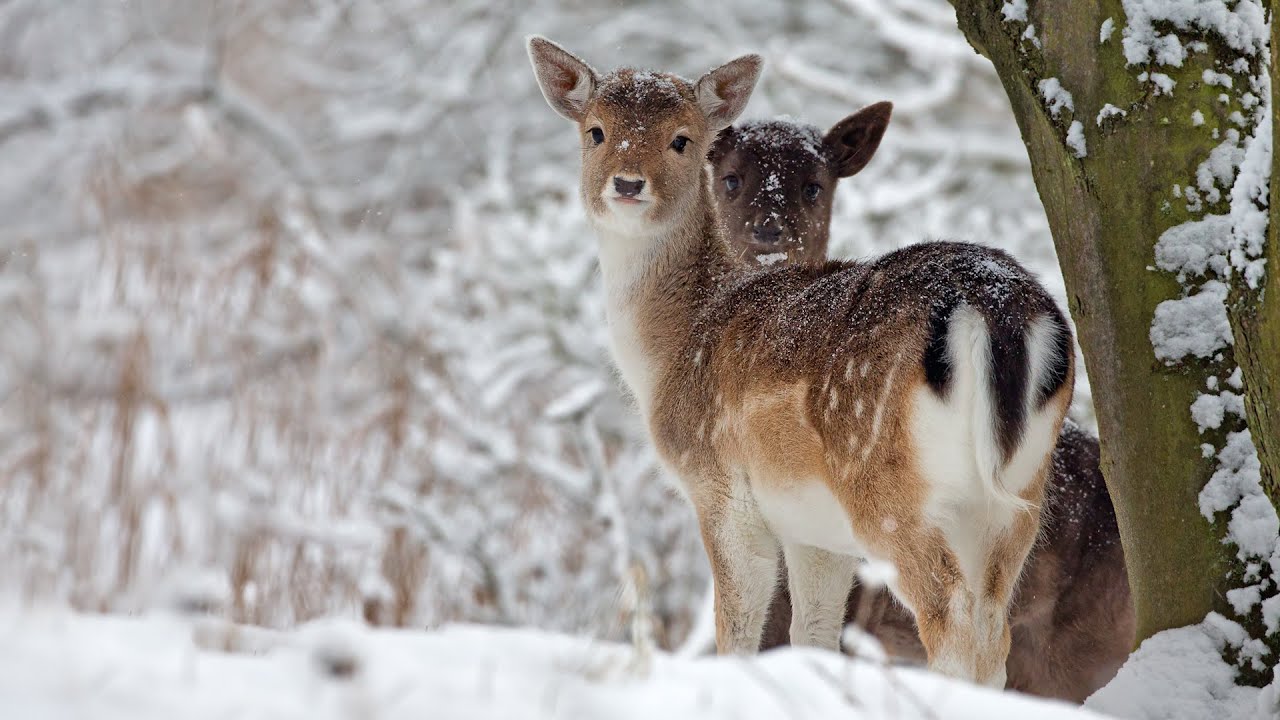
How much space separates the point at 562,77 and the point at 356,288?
4.68m

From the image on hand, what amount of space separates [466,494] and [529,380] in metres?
1.92

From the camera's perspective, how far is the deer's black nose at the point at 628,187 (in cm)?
460

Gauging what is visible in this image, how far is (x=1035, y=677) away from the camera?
4.36m

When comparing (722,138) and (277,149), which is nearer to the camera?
(722,138)

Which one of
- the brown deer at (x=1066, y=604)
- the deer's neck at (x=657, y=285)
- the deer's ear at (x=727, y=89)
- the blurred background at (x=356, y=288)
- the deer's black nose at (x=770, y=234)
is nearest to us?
the brown deer at (x=1066, y=604)

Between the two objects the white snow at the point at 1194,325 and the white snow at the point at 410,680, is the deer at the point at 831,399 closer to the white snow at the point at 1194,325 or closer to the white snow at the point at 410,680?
the white snow at the point at 1194,325

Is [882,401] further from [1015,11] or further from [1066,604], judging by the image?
[1066,604]

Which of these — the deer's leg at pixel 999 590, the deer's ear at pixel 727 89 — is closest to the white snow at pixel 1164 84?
the deer's leg at pixel 999 590

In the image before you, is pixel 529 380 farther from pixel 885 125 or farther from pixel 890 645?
pixel 890 645

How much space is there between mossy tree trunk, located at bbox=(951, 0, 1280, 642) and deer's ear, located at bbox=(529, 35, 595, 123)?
1966 mm

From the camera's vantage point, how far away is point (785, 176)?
5.28 m

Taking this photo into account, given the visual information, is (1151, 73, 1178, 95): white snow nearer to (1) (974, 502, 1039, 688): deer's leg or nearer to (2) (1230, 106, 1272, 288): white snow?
(2) (1230, 106, 1272, 288): white snow

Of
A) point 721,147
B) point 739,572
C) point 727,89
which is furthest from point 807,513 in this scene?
point 721,147

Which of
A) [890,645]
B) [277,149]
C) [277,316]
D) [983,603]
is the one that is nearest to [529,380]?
[277,316]
